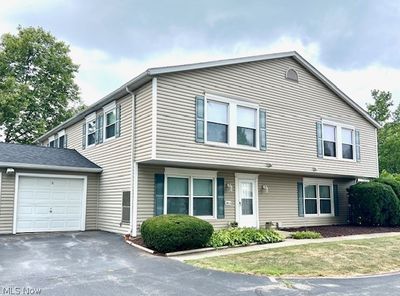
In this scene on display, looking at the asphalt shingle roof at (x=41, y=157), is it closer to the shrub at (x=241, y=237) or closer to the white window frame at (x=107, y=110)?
the white window frame at (x=107, y=110)

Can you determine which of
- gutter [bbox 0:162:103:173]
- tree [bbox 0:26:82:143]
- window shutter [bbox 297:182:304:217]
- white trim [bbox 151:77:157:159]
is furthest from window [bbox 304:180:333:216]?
tree [bbox 0:26:82:143]

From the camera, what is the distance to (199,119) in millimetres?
13008

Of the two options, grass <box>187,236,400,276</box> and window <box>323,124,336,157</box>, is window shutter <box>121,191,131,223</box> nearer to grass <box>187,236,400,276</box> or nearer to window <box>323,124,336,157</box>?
grass <box>187,236,400,276</box>

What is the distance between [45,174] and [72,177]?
104 centimetres

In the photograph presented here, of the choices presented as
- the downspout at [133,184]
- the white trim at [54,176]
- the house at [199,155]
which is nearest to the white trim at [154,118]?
the house at [199,155]

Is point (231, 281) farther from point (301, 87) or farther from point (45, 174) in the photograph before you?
point (301, 87)

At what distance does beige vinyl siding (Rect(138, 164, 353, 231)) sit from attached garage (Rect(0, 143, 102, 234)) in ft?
11.4

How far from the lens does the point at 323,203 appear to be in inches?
727

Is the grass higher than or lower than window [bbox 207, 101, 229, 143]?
lower

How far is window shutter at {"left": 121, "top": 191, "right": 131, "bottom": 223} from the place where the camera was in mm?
13289

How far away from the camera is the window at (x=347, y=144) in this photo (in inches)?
707

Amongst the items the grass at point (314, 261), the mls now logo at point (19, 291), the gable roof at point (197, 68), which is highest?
the gable roof at point (197, 68)

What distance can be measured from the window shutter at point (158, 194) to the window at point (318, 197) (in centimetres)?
762

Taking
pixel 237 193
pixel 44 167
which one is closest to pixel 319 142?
pixel 237 193
